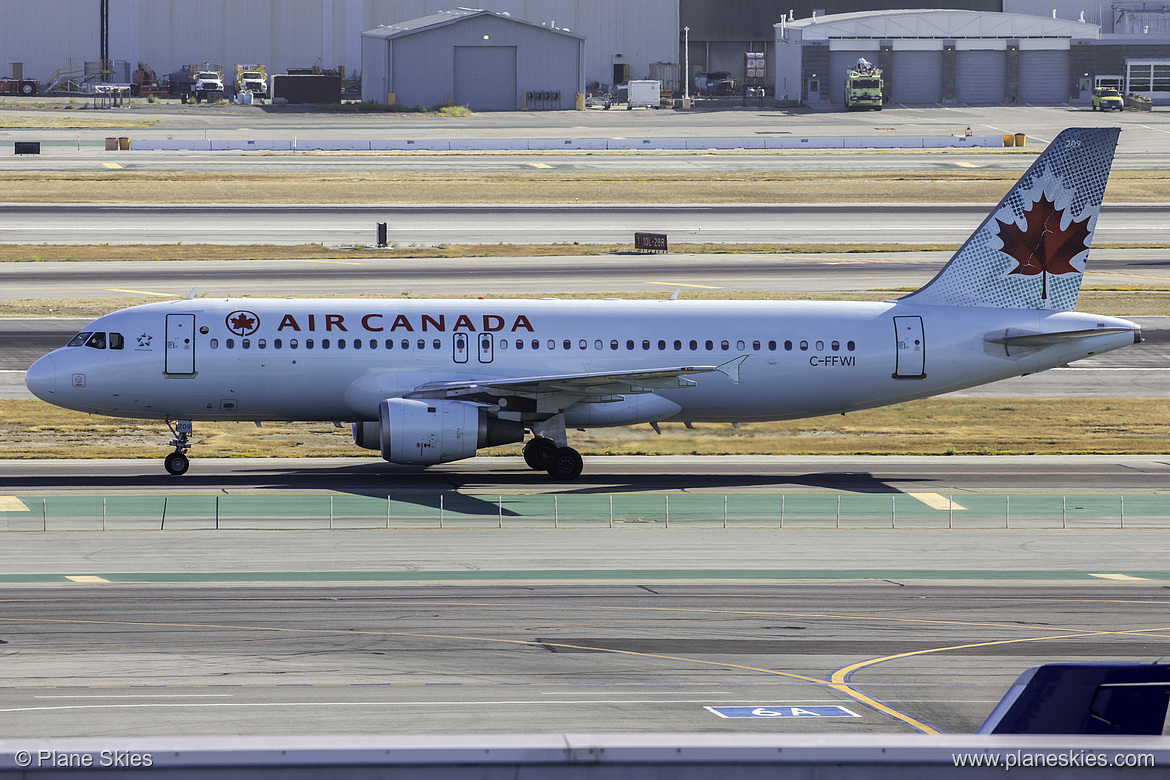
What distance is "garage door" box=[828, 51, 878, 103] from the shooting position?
195m

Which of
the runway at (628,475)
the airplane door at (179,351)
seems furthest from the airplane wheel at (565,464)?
the airplane door at (179,351)

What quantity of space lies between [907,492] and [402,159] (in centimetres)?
9934

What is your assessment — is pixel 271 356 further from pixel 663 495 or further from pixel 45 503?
pixel 663 495

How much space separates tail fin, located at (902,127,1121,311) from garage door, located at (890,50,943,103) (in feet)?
523

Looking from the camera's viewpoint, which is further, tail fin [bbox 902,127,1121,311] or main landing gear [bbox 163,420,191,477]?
tail fin [bbox 902,127,1121,311]

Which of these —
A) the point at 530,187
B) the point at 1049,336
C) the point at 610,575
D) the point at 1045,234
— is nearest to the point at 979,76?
the point at 530,187

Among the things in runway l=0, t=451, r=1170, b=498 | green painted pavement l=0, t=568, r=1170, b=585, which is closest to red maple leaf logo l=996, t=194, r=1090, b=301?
runway l=0, t=451, r=1170, b=498

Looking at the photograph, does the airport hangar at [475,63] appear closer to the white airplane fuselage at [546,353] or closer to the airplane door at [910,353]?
the white airplane fuselage at [546,353]

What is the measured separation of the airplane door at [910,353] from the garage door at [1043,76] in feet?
543

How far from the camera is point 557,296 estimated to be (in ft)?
233

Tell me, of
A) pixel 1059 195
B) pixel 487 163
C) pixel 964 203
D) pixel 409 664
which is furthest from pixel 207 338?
pixel 487 163

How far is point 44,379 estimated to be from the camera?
136 ft

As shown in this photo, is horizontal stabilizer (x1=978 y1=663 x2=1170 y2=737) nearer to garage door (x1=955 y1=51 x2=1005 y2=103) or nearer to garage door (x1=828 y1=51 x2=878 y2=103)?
garage door (x1=828 y1=51 x2=878 y2=103)

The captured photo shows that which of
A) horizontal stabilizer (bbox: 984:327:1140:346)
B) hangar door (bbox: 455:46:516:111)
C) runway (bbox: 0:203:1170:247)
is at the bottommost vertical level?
horizontal stabilizer (bbox: 984:327:1140:346)
